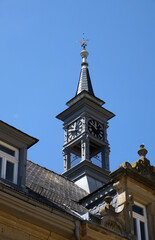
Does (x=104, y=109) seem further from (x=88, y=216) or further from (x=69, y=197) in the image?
(x=88, y=216)

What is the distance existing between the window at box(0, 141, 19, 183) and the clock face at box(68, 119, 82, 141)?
14713 millimetres

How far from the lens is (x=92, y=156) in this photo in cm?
3453

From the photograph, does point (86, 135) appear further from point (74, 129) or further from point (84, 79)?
point (84, 79)

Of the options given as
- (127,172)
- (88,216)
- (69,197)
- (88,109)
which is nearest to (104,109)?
(88,109)

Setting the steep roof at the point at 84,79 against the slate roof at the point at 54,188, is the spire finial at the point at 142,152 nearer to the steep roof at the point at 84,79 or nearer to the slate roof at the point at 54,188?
the slate roof at the point at 54,188

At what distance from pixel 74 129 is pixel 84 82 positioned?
596 cm

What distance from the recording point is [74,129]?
33469mm

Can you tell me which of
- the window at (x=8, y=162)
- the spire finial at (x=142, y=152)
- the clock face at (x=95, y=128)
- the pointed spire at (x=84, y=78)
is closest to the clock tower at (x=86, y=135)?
the clock face at (x=95, y=128)

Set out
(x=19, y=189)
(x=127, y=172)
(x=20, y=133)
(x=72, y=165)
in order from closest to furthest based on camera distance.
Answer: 1. (x=19, y=189)
2. (x=20, y=133)
3. (x=127, y=172)
4. (x=72, y=165)

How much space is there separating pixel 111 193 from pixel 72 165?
12206 mm

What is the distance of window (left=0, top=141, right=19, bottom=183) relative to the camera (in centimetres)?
1745

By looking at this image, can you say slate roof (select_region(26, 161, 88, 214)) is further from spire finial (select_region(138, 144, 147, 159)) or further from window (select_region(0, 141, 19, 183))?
spire finial (select_region(138, 144, 147, 159))

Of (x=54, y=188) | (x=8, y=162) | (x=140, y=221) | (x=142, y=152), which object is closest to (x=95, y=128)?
(x=54, y=188)

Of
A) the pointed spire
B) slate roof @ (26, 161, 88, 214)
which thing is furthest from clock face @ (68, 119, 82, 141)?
slate roof @ (26, 161, 88, 214)
